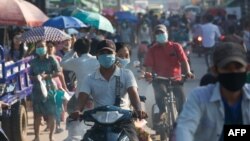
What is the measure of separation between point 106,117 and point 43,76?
3.93 m

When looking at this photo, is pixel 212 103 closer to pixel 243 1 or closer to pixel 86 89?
pixel 86 89

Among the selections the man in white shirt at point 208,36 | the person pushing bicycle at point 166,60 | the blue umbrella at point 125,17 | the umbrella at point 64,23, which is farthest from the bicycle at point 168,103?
the blue umbrella at point 125,17

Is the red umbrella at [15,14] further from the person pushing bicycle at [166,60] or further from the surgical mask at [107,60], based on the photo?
the surgical mask at [107,60]

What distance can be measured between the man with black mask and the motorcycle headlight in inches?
65.5

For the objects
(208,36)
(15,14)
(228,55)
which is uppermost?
(228,55)

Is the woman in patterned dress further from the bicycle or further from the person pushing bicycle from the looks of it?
the bicycle

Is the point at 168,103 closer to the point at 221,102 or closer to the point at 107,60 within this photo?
the point at 107,60

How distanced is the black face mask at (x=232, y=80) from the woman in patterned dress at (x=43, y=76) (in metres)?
5.66

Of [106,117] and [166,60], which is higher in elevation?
[106,117]

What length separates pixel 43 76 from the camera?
9.43 m

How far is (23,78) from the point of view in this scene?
9.44 metres

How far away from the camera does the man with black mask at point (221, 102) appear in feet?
12.8

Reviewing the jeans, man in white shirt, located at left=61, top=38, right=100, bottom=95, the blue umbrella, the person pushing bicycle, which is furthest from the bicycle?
the blue umbrella

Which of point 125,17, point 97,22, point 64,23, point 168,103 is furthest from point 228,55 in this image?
point 125,17
